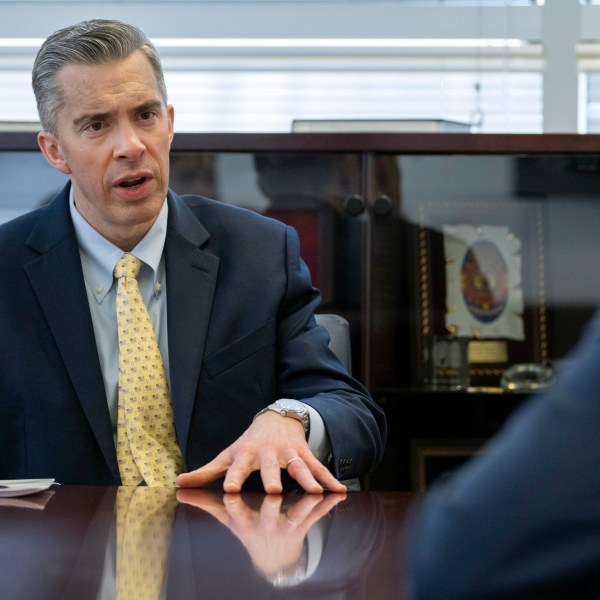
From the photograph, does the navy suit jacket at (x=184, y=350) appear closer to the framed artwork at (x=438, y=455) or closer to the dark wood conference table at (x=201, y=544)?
the dark wood conference table at (x=201, y=544)

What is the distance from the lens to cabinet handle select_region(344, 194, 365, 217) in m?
2.85

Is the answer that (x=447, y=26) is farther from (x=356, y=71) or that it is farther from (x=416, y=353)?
(x=416, y=353)

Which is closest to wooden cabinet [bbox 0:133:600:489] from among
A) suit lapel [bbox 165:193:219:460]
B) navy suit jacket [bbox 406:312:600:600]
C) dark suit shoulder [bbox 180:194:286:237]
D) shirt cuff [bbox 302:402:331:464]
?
dark suit shoulder [bbox 180:194:286:237]

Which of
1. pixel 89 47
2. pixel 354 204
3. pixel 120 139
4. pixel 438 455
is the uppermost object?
pixel 89 47

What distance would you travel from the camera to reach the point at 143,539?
1238mm

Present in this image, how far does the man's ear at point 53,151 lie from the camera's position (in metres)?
2.33

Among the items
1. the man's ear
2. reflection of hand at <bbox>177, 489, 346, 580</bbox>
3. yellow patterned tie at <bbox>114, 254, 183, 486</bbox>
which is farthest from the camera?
the man's ear

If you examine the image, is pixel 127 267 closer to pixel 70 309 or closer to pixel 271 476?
pixel 70 309

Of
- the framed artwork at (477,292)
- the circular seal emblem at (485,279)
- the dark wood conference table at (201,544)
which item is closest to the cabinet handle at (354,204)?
the framed artwork at (477,292)

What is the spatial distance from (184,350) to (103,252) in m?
0.29

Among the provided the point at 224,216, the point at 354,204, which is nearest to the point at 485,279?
the point at 354,204

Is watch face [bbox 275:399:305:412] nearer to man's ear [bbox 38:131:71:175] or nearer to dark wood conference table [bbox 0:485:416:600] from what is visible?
dark wood conference table [bbox 0:485:416:600]

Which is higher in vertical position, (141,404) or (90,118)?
(90,118)

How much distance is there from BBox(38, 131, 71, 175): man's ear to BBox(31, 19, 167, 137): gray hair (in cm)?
12
